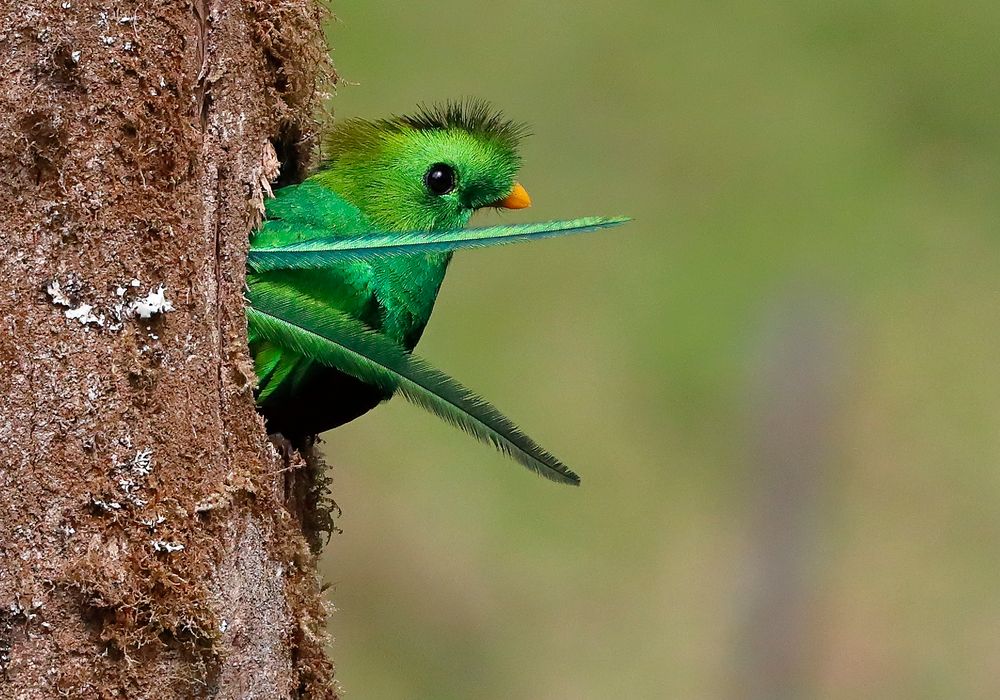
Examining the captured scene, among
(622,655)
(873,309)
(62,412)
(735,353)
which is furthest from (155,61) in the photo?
(873,309)

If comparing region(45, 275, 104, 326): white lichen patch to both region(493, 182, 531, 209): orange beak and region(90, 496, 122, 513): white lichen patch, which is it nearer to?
region(90, 496, 122, 513): white lichen patch

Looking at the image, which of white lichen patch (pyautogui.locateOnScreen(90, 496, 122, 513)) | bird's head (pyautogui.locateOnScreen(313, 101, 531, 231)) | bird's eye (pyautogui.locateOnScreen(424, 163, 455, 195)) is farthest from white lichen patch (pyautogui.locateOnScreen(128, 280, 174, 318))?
bird's eye (pyautogui.locateOnScreen(424, 163, 455, 195))

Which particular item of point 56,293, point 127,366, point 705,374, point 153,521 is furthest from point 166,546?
point 705,374

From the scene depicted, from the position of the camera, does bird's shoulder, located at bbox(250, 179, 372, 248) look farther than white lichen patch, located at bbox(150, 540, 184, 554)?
Yes

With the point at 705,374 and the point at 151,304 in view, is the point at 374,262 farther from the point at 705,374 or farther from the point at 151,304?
the point at 705,374

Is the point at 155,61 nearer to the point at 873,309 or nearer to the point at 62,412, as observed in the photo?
the point at 62,412

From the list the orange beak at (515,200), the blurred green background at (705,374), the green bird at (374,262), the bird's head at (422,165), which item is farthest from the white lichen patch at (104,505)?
the blurred green background at (705,374)
